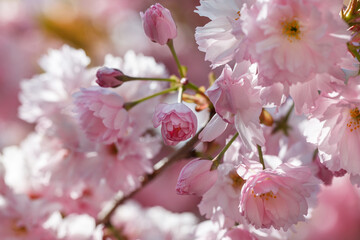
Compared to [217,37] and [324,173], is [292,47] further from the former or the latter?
[324,173]

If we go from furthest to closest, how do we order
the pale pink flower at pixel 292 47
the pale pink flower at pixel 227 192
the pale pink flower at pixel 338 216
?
1. the pale pink flower at pixel 338 216
2. the pale pink flower at pixel 227 192
3. the pale pink flower at pixel 292 47

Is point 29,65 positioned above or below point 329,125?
above

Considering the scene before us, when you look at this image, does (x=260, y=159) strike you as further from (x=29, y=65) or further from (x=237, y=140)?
(x=29, y=65)

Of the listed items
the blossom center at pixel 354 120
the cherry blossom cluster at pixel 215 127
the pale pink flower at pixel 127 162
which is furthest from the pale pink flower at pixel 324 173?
Answer: the pale pink flower at pixel 127 162

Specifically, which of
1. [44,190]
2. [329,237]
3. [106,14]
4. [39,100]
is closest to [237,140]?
[39,100]

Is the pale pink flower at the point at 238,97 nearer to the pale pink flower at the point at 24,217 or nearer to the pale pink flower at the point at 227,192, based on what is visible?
the pale pink flower at the point at 227,192

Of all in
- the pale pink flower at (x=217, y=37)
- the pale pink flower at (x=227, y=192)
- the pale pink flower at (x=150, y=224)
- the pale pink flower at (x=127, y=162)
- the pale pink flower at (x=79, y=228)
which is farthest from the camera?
the pale pink flower at (x=150, y=224)

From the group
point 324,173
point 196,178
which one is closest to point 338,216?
point 324,173

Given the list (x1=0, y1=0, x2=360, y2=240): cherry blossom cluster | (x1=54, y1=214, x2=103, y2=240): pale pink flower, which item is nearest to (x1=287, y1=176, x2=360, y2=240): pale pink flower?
(x1=0, y1=0, x2=360, y2=240): cherry blossom cluster
